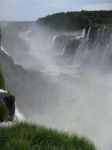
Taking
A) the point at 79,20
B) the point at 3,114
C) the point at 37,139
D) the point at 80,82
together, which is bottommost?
the point at 80,82

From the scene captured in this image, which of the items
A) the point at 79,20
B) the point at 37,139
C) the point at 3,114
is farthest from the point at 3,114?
the point at 79,20

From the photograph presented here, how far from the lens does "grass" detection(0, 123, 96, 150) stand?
20.3 ft

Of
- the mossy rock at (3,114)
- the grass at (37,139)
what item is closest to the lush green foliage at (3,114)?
the mossy rock at (3,114)

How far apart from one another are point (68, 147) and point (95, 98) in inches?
924

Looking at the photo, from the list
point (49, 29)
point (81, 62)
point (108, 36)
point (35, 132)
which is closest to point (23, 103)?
point (35, 132)

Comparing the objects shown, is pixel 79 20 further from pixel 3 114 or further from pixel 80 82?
pixel 3 114

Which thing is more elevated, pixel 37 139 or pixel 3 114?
pixel 37 139

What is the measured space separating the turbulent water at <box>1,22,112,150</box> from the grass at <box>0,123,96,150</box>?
5.75m

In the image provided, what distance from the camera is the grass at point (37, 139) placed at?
619 cm

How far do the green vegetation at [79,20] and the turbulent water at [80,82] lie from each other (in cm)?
535

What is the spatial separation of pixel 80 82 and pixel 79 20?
34608mm

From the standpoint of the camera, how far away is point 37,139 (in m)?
6.59

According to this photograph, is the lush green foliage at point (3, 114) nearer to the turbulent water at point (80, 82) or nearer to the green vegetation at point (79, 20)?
the turbulent water at point (80, 82)

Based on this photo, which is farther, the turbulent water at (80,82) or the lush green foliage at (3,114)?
the turbulent water at (80,82)
